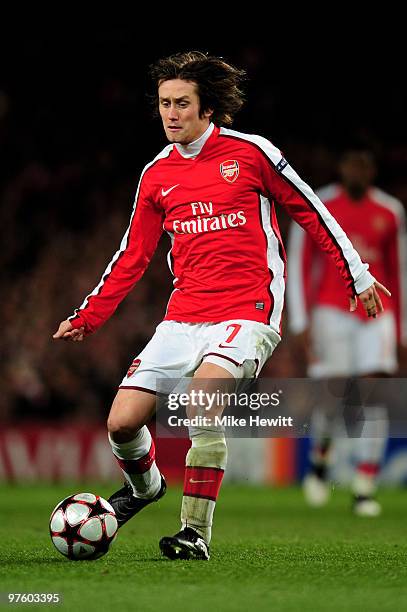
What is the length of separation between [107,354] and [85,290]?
1013 mm

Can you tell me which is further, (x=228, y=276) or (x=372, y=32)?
(x=372, y=32)

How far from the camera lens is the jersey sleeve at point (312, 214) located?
468 cm

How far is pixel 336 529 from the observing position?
6.34 meters

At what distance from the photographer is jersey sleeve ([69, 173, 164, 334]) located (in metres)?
4.99

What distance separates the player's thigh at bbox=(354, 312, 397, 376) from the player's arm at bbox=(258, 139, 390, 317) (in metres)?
3.35

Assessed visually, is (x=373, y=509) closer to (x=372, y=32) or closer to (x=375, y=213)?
(x=375, y=213)

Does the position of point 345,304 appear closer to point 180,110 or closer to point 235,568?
point 180,110

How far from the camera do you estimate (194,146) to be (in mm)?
4863

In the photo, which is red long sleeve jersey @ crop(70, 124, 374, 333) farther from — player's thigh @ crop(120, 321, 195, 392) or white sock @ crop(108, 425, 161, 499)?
white sock @ crop(108, 425, 161, 499)

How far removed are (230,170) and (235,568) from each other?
1.57 m

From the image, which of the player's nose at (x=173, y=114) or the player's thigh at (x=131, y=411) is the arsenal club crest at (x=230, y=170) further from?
the player's thigh at (x=131, y=411)

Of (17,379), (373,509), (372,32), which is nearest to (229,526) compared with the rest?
(373,509)

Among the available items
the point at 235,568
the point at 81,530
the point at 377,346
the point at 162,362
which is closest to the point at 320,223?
the point at 162,362

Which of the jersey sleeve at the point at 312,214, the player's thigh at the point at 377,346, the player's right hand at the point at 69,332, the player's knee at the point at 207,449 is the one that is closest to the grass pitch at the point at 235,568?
the player's knee at the point at 207,449
